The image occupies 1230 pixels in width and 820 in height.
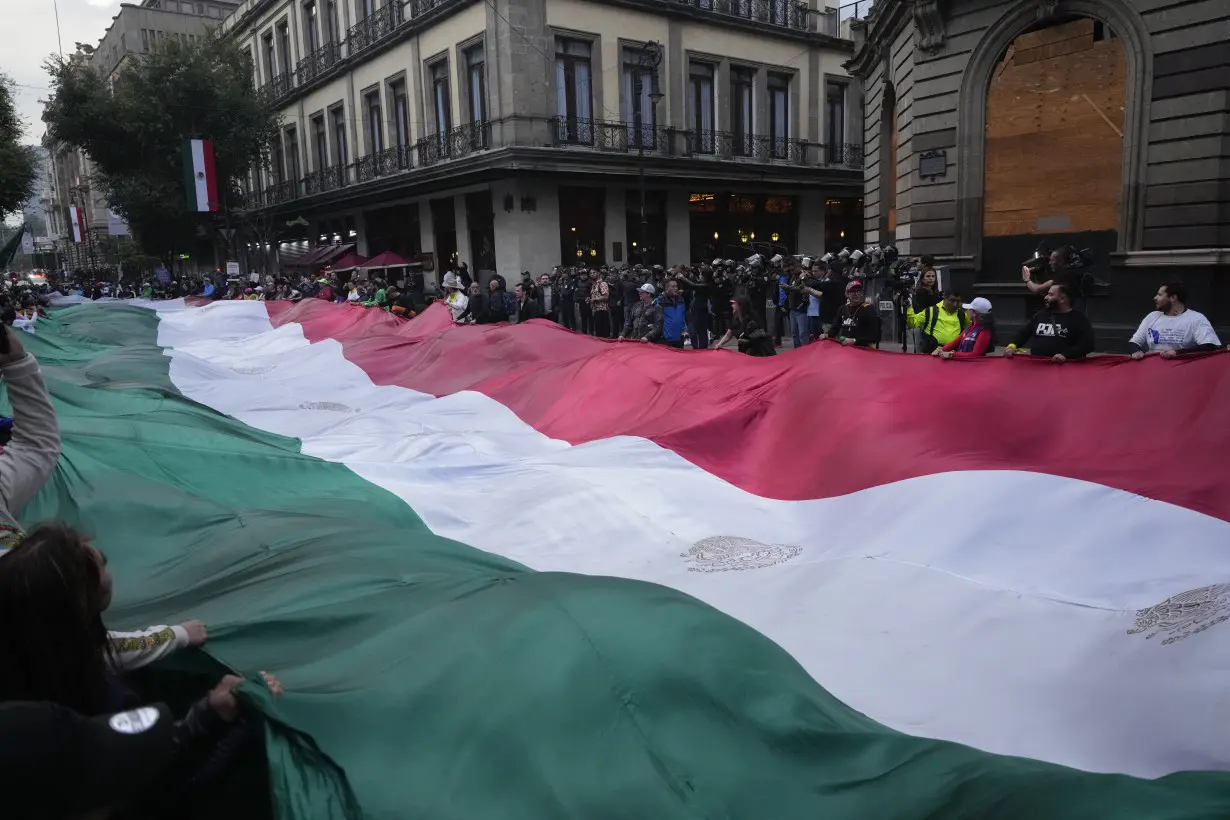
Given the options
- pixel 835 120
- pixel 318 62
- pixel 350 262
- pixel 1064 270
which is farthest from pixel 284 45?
pixel 1064 270

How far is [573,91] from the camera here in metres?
25.9

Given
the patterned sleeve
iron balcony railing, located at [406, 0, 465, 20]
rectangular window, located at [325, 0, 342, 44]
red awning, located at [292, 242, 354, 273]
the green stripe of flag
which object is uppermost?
rectangular window, located at [325, 0, 342, 44]

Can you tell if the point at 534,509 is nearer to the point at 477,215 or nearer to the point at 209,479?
the point at 209,479

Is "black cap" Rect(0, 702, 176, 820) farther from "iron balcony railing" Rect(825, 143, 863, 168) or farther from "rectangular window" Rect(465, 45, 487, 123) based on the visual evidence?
"iron balcony railing" Rect(825, 143, 863, 168)

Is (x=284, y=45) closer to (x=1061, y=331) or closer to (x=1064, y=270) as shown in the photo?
(x=1064, y=270)

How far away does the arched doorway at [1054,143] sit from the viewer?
14086 mm

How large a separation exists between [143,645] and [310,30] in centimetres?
3867

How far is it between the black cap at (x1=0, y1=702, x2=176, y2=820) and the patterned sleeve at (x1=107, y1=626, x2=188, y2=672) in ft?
2.38

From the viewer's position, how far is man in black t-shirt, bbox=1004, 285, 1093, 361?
7102 millimetres

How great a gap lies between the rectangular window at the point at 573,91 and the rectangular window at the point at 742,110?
584 cm

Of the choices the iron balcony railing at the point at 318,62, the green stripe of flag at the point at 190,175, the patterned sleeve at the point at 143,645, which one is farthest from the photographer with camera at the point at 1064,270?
the iron balcony railing at the point at 318,62

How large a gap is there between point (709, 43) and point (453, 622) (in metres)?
28.9

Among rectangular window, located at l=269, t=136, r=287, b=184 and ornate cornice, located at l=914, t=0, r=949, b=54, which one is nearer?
ornate cornice, located at l=914, t=0, r=949, b=54

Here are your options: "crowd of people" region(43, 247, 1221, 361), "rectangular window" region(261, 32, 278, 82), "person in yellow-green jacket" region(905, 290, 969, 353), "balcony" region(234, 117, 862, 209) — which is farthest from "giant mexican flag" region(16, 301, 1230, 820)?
"rectangular window" region(261, 32, 278, 82)
